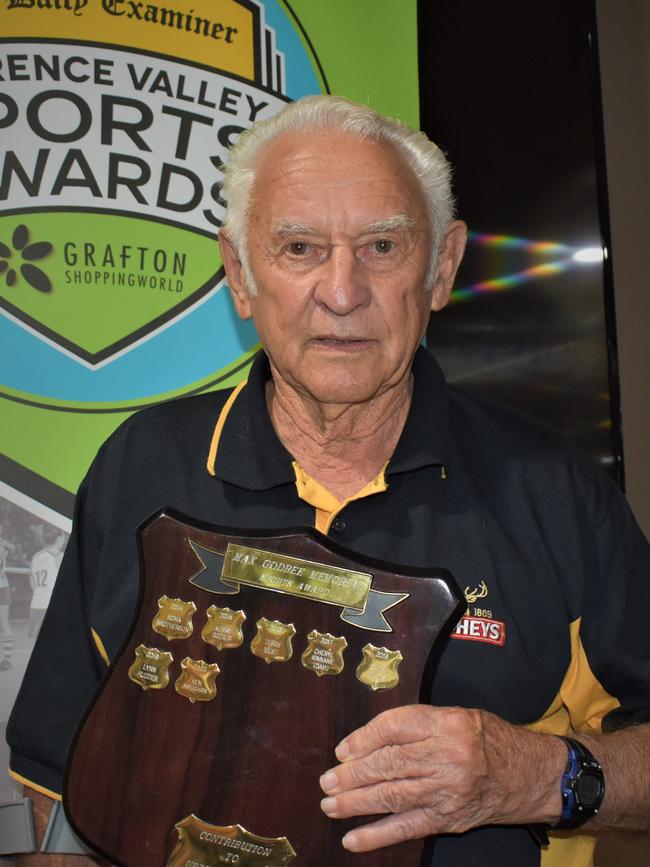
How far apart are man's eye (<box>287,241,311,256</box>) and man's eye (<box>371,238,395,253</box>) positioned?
0.09m

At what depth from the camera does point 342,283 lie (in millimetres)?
1362

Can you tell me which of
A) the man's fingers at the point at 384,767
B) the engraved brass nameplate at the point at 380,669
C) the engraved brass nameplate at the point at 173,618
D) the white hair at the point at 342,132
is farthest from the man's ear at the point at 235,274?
the man's fingers at the point at 384,767

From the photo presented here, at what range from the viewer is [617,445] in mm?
2289

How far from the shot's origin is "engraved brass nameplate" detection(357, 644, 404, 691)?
119 centimetres

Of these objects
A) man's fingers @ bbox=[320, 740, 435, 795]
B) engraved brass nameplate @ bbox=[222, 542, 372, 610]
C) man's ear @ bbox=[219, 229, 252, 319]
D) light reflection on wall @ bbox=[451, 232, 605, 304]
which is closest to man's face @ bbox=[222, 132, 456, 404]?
man's ear @ bbox=[219, 229, 252, 319]

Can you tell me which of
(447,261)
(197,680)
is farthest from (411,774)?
(447,261)

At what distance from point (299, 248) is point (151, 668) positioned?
60cm

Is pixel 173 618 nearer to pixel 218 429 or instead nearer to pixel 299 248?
pixel 218 429

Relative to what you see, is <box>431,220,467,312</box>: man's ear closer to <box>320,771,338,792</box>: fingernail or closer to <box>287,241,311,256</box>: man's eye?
<box>287,241,311,256</box>: man's eye

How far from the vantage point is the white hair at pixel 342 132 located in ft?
4.78

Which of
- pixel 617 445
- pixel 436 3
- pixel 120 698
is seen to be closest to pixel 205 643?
pixel 120 698

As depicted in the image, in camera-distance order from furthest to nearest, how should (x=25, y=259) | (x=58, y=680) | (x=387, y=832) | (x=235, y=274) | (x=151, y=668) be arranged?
(x=25, y=259), (x=235, y=274), (x=58, y=680), (x=151, y=668), (x=387, y=832)

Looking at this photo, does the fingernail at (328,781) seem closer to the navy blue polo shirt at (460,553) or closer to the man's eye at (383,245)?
the navy blue polo shirt at (460,553)

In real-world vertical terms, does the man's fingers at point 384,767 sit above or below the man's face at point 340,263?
below
